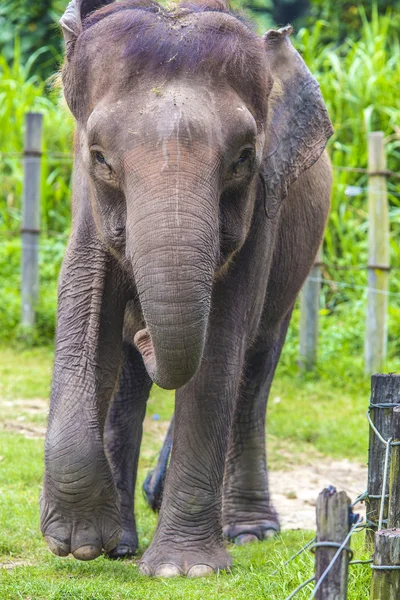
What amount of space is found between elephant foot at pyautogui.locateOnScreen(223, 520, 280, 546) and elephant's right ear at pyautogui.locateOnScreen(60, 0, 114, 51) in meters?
2.64

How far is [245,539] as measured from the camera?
19.1 feet

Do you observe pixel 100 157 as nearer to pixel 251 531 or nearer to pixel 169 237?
pixel 169 237

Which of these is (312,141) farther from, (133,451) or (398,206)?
(398,206)

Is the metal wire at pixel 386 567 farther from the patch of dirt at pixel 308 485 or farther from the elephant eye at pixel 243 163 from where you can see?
the patch of dirt at pixel 308 485

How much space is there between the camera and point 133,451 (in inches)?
221

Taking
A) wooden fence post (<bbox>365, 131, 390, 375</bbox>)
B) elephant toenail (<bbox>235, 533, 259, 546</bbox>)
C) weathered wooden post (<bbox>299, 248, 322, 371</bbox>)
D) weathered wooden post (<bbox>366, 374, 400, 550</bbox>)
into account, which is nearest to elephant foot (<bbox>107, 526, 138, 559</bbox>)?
elephant toenail (<bbox>235, 533, 259, 546</bbox>)

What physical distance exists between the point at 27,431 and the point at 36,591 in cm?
408

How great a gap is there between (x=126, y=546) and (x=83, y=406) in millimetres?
984

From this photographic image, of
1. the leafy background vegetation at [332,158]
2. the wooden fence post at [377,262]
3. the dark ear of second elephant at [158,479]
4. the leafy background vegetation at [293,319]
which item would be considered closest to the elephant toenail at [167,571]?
the leafy background vegetation at [293,319]

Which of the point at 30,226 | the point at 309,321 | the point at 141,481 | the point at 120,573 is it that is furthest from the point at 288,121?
the point at 30,226

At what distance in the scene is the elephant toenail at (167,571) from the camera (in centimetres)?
459

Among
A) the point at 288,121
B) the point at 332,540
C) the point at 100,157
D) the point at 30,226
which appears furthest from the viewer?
the point at 30,226

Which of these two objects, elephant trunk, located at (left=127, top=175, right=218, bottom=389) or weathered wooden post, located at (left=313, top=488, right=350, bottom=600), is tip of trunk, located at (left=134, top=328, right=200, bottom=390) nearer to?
elephant trunk, located at (left=127, top=175, right=218, bottom=389)

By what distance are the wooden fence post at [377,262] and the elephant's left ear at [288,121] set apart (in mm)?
4212
